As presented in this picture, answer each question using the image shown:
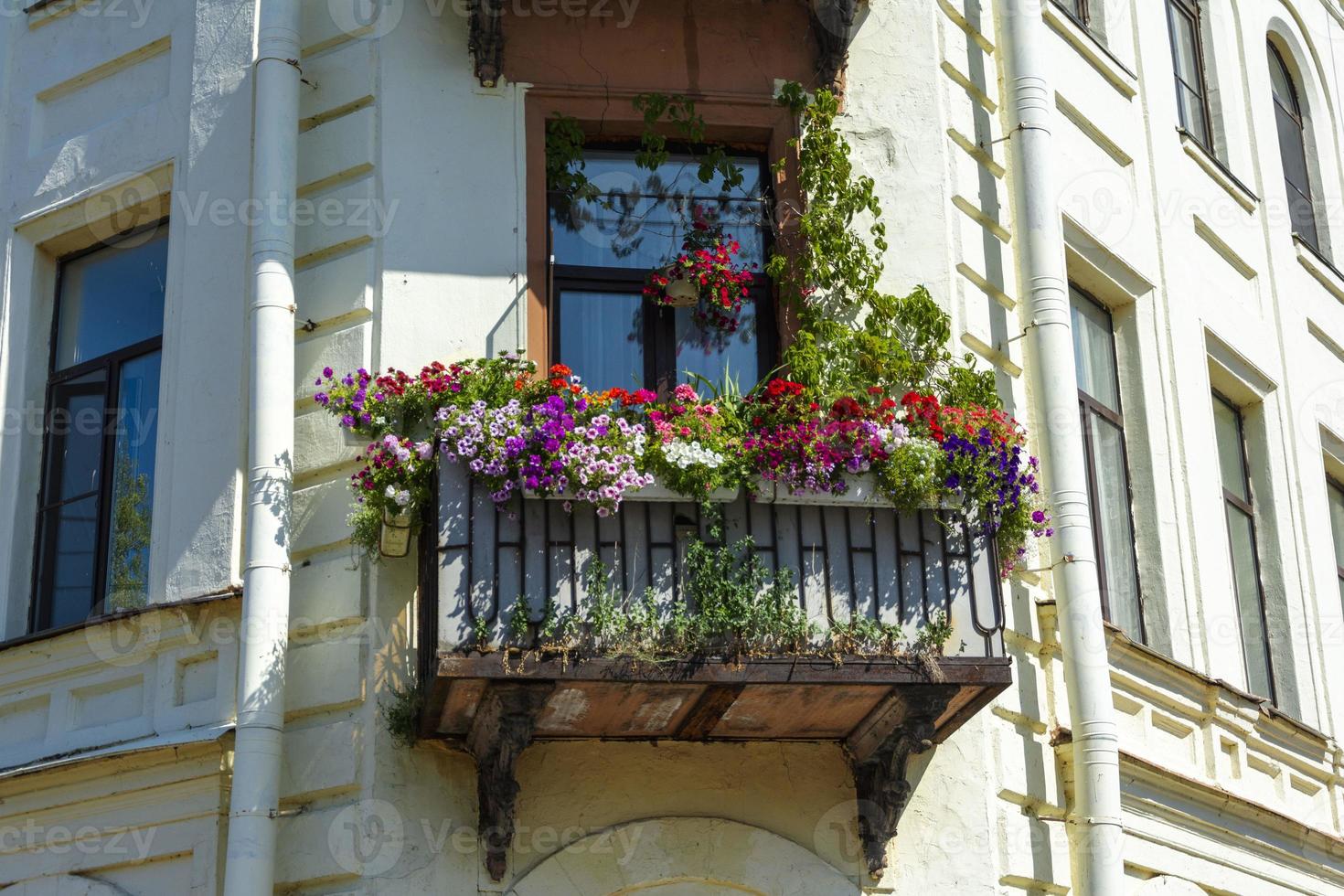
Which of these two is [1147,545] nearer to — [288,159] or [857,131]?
[857,131]

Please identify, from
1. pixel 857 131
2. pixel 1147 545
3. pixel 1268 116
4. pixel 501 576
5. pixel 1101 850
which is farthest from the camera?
pixel 1268 116

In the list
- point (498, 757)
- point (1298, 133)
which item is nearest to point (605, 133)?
point (498, 757)

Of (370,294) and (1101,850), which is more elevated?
(370,294)

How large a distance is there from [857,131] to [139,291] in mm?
3790

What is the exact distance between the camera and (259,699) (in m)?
8.43

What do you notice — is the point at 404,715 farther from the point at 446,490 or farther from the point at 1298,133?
the point at 1298,133

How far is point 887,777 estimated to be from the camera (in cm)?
867

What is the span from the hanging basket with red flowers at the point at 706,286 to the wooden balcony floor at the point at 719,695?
210cm

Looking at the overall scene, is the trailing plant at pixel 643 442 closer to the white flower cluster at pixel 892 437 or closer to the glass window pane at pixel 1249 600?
the white flower cluster at pixel 892 437

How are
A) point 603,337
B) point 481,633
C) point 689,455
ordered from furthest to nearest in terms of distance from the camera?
point 603,337 → point 689,455 → point 481,633

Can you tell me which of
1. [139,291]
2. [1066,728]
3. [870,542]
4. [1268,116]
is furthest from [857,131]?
[1268,116]

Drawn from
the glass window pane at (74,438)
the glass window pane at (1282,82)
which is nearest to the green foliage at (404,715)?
the glass window pane at (74,438)

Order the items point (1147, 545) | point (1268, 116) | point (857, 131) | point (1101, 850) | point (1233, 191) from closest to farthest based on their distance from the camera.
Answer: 1. point (1101, 850)
2. point (857, 131)
3. point (1147, 545)
4. point (1233, 191)
5. point (1268, 116)

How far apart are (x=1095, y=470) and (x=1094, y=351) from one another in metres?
0.81
